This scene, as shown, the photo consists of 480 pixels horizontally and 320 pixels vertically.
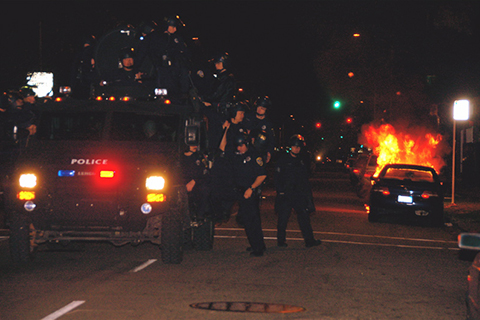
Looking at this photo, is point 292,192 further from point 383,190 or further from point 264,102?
point 383,190

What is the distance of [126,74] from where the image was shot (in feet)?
39.9

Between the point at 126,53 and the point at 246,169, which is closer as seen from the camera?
the point at 246,169

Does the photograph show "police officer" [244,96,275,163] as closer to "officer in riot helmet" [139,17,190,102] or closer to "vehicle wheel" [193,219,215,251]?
"officer in riot helmet" [139,17,190,102]

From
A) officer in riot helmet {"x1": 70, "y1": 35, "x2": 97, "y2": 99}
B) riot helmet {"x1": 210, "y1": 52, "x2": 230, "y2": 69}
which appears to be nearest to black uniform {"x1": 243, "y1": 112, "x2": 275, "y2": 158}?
riot helmet {"x1": 210, "y1": 52, "x2": 230, "y2": 69}

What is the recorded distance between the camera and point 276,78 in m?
56.8

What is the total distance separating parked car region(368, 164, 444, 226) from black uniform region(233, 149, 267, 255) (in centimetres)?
757

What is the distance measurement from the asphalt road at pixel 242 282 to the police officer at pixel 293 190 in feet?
1.19

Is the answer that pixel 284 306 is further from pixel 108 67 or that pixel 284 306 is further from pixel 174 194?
pixel 108 67

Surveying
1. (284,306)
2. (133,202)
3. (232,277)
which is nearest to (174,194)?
(133,202)

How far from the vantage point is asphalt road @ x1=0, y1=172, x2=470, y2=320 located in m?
7.61

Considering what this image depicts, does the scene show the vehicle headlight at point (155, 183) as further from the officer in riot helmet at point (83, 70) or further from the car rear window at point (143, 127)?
the officer in riot helmet at point (83, 70)

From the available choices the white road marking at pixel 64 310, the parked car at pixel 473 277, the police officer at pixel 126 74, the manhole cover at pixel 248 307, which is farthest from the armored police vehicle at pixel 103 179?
the parked car at pixel 473 277

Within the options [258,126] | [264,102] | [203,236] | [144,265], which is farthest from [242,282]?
[264,102]

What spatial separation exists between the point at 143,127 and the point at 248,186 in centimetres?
201
